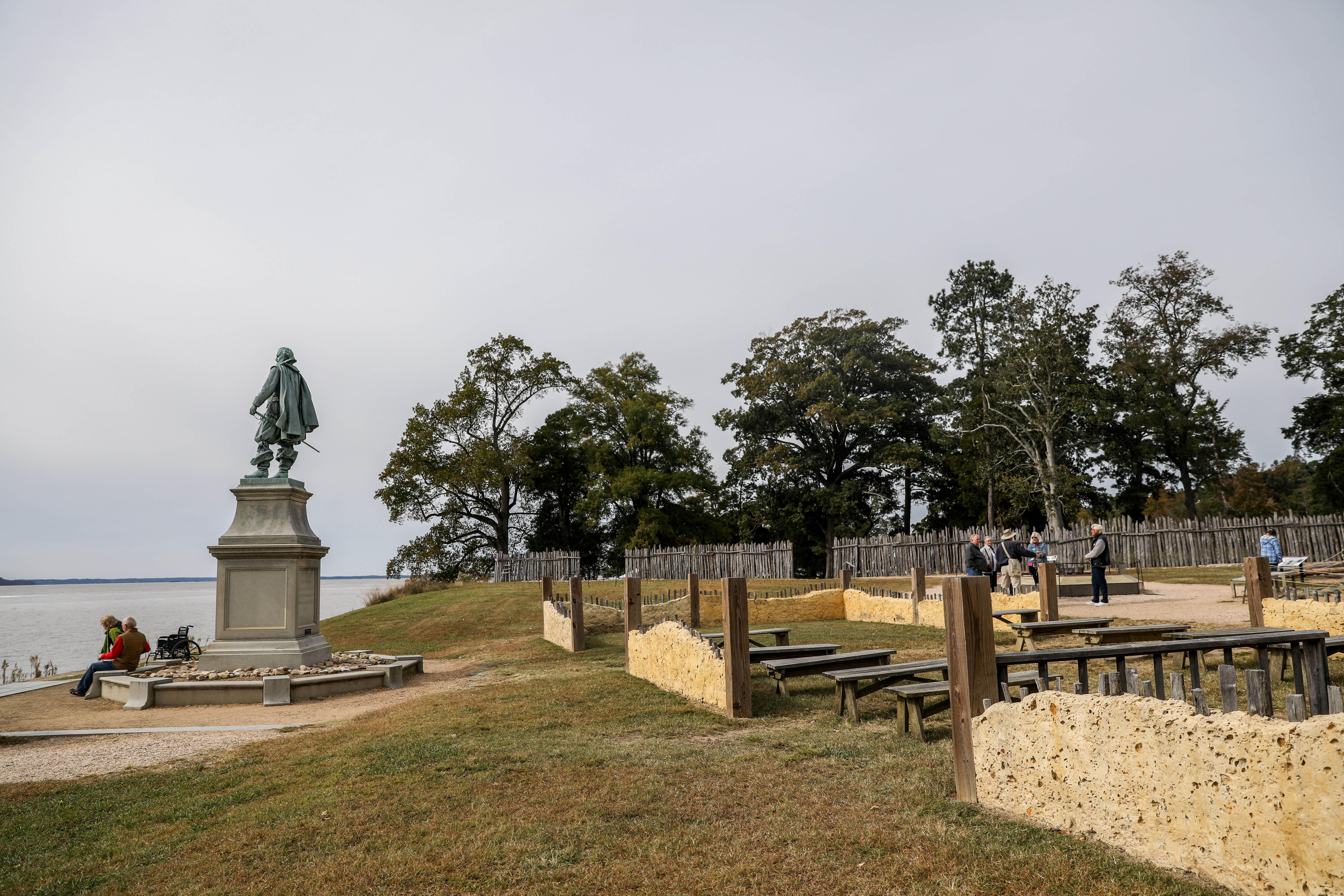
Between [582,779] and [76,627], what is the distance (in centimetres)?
3875

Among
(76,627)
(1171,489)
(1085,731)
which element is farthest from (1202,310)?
(76,627)

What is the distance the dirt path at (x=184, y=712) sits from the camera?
29.5 ft

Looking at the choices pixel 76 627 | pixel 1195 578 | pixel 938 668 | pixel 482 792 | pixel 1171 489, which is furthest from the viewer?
pixel 1171 489

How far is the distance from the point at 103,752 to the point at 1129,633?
10.3 m

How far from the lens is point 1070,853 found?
358 centimetres

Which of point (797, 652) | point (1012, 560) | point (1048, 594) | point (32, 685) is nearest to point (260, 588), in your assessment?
point (32, 685)

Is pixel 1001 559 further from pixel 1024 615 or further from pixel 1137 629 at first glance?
pixel 1137 629

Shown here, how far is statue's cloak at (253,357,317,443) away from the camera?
40.6 ft

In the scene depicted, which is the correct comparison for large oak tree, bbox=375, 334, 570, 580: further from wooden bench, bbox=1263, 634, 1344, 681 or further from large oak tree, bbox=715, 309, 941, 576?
wooden bench, bbox=1263, 634, 1344, 681

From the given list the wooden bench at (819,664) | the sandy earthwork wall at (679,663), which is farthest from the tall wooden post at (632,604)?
the wooden bench at (819,664)

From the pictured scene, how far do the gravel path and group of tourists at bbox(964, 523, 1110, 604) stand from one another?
36.0 ft

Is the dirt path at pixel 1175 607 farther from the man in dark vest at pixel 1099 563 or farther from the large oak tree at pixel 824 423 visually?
the large oak tree at pixel 824 423

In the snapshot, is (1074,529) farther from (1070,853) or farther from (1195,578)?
(1070,853)

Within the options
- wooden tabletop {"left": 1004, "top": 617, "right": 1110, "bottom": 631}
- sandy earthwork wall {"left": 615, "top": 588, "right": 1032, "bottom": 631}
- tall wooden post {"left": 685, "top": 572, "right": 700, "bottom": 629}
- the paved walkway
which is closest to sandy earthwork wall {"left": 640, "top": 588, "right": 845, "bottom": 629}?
sandy earthwork wall {"left": 615, "top": 588, "right": 1032, "bottom": 631}
